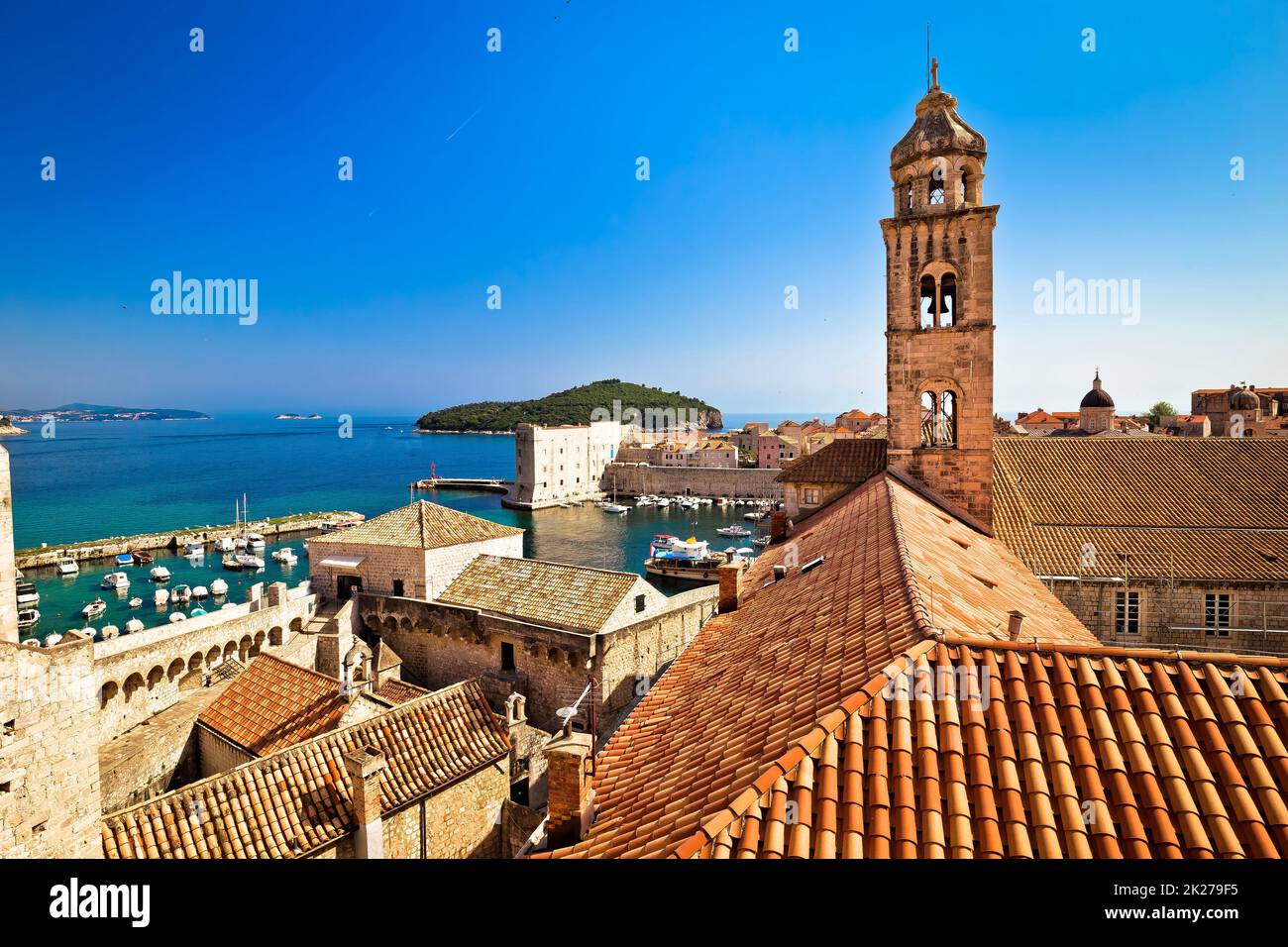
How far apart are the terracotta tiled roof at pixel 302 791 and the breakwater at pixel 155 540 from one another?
5046 centimetres

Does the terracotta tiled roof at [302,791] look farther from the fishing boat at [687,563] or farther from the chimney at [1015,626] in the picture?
the fishing boat at [687,563]

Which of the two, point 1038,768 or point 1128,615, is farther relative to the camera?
point 1128,615

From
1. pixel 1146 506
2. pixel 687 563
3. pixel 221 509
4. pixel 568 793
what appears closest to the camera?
pixel 568 793

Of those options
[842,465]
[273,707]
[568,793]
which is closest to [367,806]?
[273,707]

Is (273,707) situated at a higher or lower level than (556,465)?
lower

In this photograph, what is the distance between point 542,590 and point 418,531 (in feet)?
17.2

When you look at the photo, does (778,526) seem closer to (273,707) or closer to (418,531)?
(418,531)

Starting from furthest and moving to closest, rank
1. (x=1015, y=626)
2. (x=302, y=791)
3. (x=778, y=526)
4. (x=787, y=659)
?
(x=778, y=526), (x=302, y=791), (x=787, y=659), (x=1015, y=626)

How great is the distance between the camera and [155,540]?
188ft

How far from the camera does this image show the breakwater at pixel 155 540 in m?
49.8

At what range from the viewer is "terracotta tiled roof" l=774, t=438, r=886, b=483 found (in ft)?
60.2

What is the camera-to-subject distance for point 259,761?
380 inches

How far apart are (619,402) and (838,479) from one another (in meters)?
164

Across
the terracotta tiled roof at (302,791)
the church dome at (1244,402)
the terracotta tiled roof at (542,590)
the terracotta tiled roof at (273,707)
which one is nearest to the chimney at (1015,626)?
the terracotta tiled roof at (302,791)
